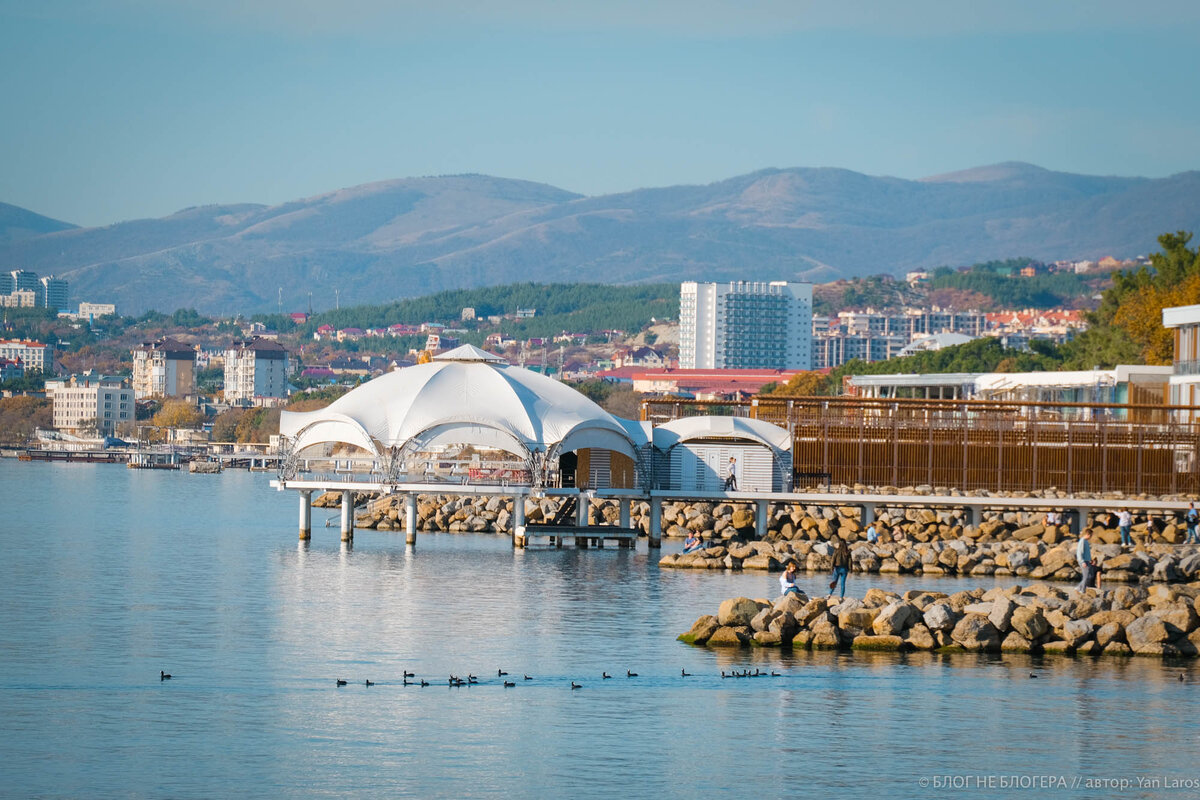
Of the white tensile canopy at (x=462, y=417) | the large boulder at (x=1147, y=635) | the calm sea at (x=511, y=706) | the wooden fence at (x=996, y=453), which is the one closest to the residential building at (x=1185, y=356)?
the wooden fence at (x=996, y=453)

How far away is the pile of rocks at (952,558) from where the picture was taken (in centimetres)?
4553

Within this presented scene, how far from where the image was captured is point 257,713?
24.8 meters

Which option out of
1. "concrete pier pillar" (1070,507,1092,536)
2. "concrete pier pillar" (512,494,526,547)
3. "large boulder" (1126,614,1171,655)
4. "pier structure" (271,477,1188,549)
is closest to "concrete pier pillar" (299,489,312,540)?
"pier structure" (271,477,1188,549)

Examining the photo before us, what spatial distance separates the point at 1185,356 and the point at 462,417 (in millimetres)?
28918

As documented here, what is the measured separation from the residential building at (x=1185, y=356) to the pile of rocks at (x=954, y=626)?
31.9m

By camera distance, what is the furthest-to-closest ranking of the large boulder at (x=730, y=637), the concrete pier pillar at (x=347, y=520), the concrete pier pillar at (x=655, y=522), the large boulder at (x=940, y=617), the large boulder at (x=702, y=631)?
the concrete pier pillar at (x=655, y=522)
the concrete pier pillar at (x=347, y=520)
the large boulder at (x=702, y=631)
the large boulder at (x=730, y=637)
the large boulder at (x=940, y=617)

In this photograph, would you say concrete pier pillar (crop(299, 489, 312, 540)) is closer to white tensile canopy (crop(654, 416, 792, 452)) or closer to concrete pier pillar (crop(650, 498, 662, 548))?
concrete pier pillar (crop(650, 498, 662, 548))

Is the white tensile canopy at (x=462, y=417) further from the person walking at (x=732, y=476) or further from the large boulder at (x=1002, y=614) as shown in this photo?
the large boulder at (x=1002, y=614)

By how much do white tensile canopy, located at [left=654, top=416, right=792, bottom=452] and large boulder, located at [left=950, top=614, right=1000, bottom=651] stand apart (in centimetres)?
2306

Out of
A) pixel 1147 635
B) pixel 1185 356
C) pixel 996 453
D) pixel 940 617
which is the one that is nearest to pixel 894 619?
pixel 940 617

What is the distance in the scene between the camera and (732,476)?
176 ft

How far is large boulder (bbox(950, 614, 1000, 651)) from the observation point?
31062 millimetres

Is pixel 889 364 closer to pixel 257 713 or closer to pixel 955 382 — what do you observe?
pixel 955 382

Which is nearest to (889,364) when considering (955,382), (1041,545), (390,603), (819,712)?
(955,382)
